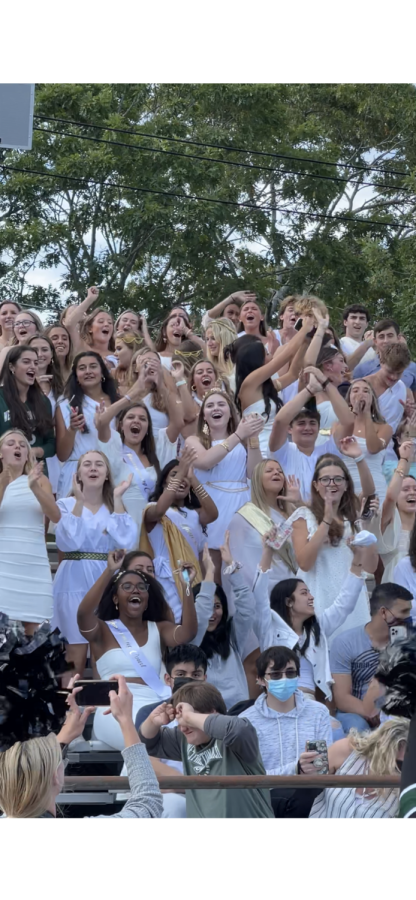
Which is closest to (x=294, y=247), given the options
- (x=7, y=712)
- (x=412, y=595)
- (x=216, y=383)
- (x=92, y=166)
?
(x=92, y=166)

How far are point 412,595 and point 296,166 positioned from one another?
13388mm

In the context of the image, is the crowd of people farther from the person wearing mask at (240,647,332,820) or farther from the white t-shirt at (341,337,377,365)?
the white t-shirt at (341,337,377,365)

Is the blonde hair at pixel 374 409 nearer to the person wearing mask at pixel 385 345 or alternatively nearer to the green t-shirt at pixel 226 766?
the person wearing mask at pixel 385 345

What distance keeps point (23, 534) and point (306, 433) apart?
7.19ft

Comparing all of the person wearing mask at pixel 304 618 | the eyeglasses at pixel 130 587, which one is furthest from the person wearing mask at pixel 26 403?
the person wearing mask at pixel 304 618

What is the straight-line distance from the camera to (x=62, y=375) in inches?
311

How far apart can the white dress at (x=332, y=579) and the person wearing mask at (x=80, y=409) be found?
1349 millimetres

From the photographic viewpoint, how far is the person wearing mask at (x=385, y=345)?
905 cm

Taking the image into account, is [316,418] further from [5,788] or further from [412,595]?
[5,788]

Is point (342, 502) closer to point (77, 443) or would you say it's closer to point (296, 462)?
point (296, 462)

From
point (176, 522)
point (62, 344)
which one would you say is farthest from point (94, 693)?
point (62, 344)

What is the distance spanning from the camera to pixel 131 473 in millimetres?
7051

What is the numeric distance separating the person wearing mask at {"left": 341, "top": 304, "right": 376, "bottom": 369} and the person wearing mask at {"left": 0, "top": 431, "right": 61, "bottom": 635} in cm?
369

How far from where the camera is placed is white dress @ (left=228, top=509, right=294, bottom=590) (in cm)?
675
